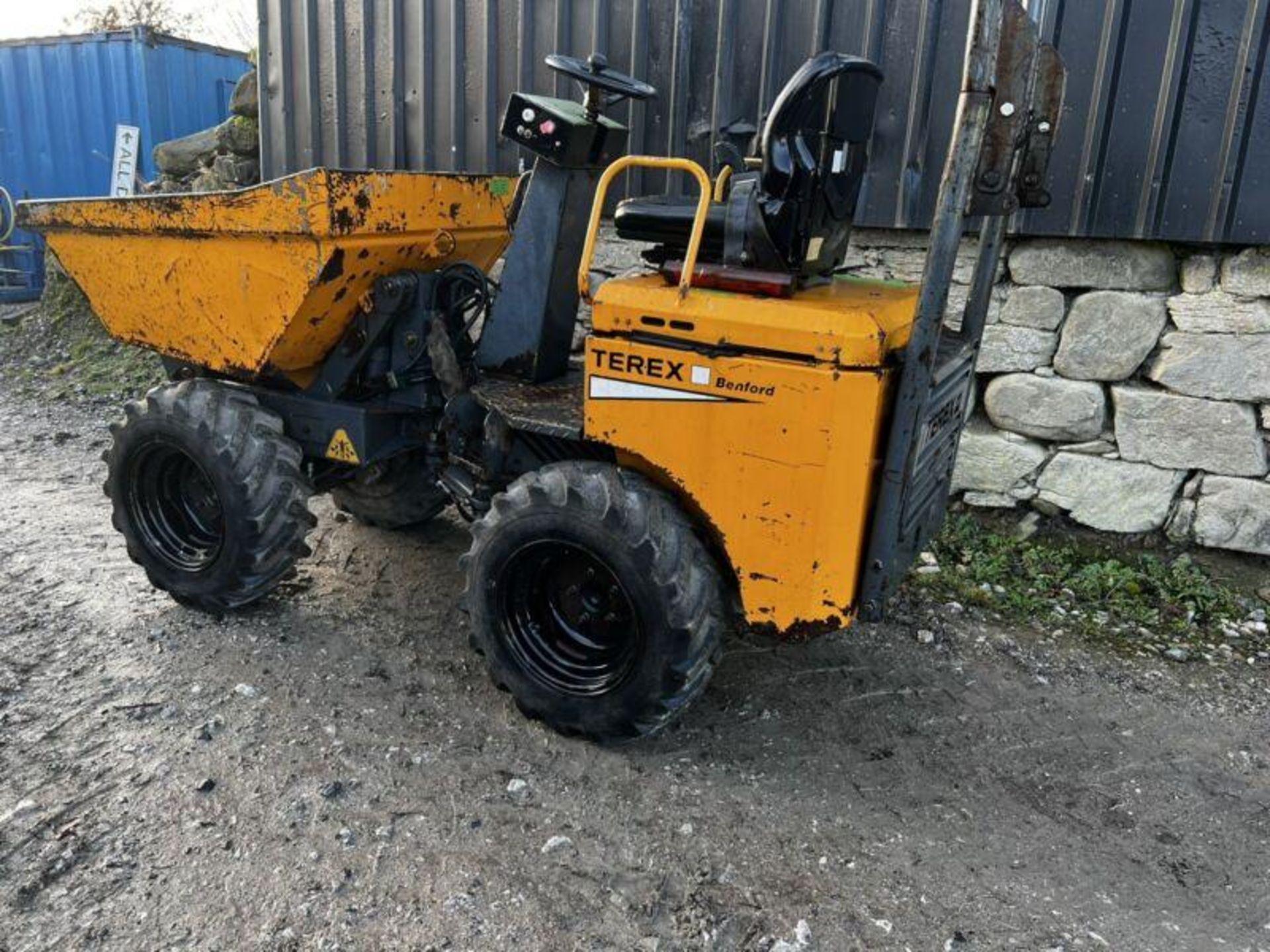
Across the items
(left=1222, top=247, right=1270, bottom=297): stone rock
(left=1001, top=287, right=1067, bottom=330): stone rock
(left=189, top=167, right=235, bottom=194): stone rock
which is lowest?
(left=1001, top=287, right=1067, bottom=330): stone rock

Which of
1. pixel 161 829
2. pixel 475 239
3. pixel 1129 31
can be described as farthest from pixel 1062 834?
pixel 1129 31

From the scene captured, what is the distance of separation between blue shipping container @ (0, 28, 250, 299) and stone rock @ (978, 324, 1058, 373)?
8.90 metres

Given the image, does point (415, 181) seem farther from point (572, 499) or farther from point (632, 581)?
point (632, 581)

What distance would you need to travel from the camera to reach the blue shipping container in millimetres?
10141

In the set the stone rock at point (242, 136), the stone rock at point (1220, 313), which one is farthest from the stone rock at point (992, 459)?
the stone rock at point (242, 136)

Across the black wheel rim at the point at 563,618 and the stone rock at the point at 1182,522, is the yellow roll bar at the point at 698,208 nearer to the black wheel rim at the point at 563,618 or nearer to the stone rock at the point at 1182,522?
the black wheel rim at the point at 563,618

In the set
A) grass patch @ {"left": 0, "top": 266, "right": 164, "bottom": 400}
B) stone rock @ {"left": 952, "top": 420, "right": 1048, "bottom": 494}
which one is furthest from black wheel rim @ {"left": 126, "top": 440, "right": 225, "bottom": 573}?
grass patch @ {"left": 0, "top": 266, "right": 164, "bottom": 400}

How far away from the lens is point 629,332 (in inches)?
121

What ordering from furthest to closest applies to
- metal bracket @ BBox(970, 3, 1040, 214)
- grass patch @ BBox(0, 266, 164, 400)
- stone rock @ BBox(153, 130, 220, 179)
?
stone rock @ BBox(153, 130, 220, 179) → grass patch @ BBox(0, 266, 164, 400) → metal bracket @ BBox(970, 3, 1040, 214)

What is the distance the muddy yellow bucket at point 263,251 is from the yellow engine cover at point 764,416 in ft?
3.30

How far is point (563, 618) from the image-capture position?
3.49 metres

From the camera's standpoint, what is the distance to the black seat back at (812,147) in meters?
2.97

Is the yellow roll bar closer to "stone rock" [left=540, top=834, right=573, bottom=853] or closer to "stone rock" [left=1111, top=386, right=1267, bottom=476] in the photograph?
"stone rock" [left=540, top=834, right=573, bottom=853]

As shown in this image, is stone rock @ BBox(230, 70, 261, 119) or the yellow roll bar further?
stone rock @ BBox(230, 70, 261, 119)
